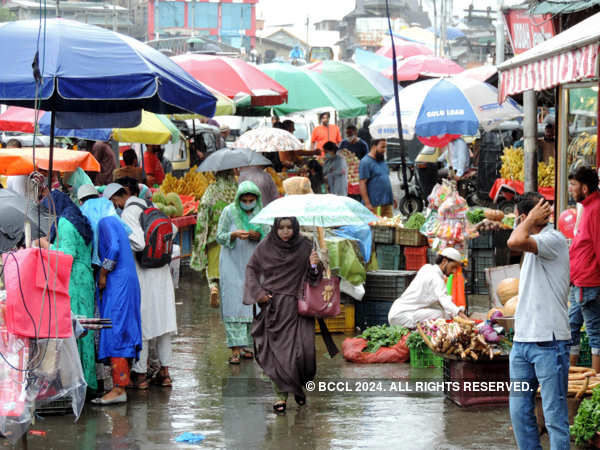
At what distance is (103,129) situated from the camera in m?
Result: 11.2

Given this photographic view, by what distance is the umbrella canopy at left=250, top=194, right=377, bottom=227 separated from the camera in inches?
329

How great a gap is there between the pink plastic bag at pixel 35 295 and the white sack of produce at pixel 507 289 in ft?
17.2

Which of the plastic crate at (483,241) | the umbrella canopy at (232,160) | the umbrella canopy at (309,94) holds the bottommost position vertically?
the plastic crate at (483,241)

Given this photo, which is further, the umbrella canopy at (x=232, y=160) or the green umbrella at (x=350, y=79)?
the green umbrella at (x=350, y=79)

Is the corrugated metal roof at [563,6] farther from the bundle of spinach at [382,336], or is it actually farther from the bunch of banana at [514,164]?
the bunch of banana at [514,164]

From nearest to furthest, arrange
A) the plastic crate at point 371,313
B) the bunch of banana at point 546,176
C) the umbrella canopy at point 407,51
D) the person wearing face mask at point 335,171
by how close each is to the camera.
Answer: the plastic crate at point 371,313
the bunch of banana at point 546,176
the person wearing face mask at point 335,171
the umbrella canopy at point 407,51

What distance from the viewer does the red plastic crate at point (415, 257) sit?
510 inches

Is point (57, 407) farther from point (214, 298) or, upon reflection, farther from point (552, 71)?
point (552, 71)

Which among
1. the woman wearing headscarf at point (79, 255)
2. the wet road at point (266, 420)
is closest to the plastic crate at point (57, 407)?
the wet road at point (266, 420)

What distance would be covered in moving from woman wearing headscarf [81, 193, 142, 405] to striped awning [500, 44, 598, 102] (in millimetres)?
3721

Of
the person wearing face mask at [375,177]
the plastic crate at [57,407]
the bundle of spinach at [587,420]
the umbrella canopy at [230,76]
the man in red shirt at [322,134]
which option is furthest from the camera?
Result: the man in red shirt at [322,134]

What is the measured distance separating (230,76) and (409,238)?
4.53 m

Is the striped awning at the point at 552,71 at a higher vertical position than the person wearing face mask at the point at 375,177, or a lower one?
higher

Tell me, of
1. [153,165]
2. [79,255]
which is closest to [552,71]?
[79,255]
